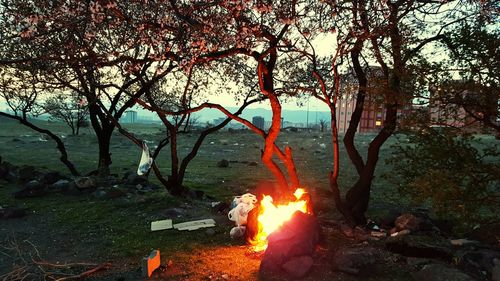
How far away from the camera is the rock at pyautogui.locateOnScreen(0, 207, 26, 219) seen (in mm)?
10320

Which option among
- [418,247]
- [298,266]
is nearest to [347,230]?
[418,247]

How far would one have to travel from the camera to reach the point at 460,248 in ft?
21.9

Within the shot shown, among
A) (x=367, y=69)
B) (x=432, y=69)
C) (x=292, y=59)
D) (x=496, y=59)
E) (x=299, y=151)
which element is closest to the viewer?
(x=496, y=59)

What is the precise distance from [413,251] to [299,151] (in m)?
28.2

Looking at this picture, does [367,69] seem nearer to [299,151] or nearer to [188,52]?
[188,52]

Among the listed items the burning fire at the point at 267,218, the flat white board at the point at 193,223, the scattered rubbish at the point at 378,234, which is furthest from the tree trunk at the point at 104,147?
the scattered rubbish at the point at 378,234

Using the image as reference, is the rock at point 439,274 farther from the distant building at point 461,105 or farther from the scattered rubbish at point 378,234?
the distant building at point 461,105

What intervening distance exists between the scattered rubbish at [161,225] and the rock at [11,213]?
4253mm

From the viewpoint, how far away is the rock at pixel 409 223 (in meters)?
8.48

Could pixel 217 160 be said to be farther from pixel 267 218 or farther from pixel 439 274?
pixel 439 274

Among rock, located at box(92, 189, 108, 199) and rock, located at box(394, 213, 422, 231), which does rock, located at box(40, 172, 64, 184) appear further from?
rock, located at box(394, 213, 422, 231)

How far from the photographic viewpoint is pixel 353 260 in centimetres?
589

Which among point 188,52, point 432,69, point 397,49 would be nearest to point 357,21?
point 397,49

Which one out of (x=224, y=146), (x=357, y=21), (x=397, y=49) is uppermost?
(x=357, y=21)
